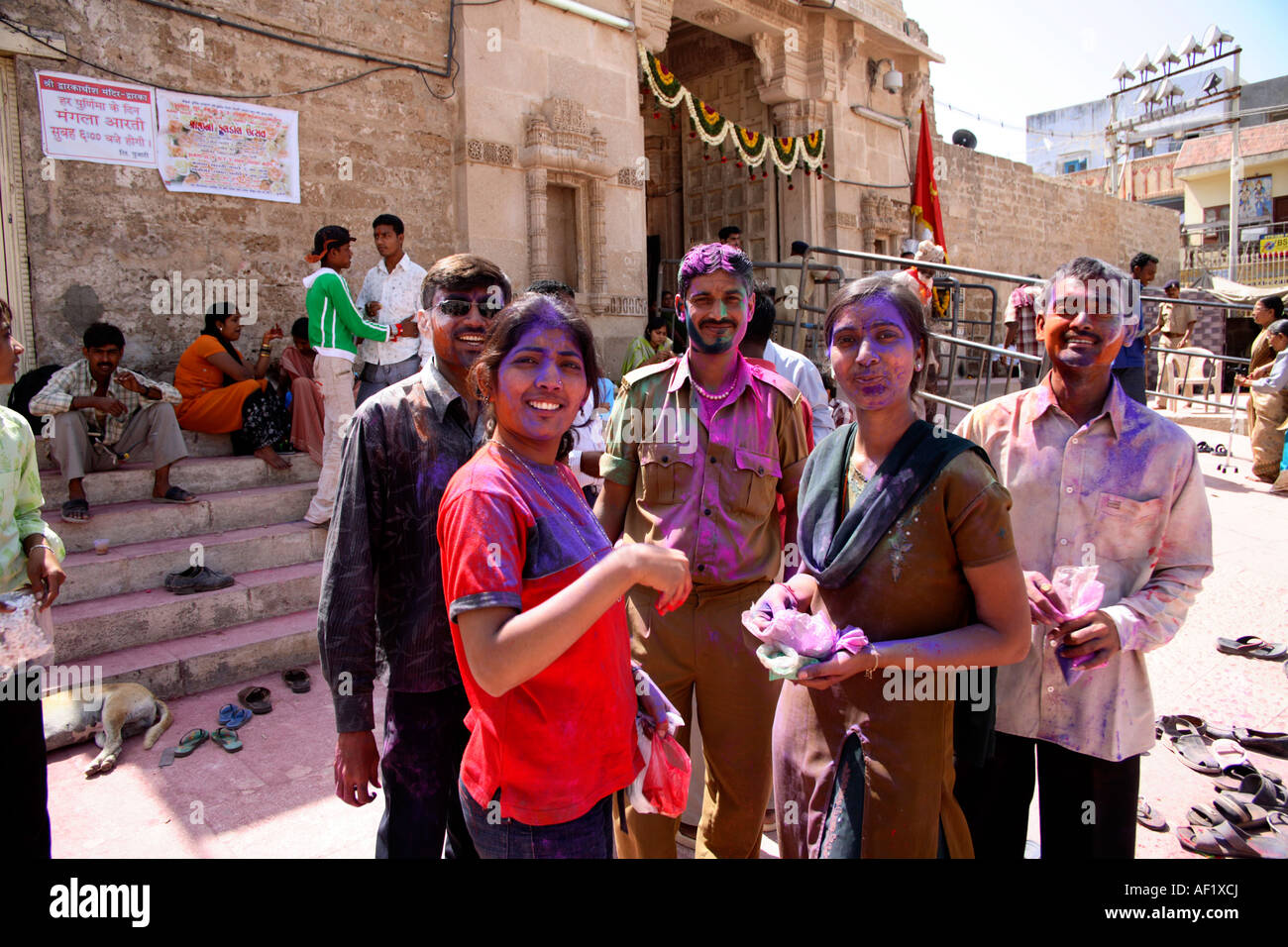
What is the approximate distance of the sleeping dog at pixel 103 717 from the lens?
3633 mm

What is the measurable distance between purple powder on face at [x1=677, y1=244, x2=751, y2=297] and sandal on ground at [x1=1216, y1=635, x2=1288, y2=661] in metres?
4.16

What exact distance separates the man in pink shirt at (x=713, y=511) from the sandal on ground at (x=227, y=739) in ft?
7.29

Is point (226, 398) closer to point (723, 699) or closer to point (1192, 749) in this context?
point (723, 699)

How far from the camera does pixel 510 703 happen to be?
1529mm

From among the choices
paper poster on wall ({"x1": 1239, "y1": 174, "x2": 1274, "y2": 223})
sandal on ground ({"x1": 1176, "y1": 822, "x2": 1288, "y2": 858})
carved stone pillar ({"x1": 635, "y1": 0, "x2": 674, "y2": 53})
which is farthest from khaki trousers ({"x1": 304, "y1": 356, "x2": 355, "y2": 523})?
→ paper poster on wall ({"x1": 1239, "y1": 174, "x2": 1274, "y2": 223})

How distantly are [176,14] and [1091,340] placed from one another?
6969mm

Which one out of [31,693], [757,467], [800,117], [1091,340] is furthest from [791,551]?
[800,117]

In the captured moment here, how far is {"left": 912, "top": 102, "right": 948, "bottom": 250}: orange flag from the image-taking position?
13.5 m

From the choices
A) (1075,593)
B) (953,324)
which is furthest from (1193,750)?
(953,324)

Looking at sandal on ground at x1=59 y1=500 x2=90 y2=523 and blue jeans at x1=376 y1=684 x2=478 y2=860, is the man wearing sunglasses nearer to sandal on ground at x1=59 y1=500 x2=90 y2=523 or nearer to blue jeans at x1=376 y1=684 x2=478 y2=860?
blue jeans at x1=376 y1=684 x2=478 y2=860

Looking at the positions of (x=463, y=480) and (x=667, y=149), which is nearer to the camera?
(x=463, y=480)

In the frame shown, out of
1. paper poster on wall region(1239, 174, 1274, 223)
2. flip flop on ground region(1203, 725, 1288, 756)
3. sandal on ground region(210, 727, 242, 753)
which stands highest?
paper poster on wall region(1239, 174, 1274, 223)

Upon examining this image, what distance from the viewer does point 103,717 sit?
3662 mm

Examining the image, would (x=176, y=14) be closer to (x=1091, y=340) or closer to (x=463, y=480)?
(x=463, y=480)
